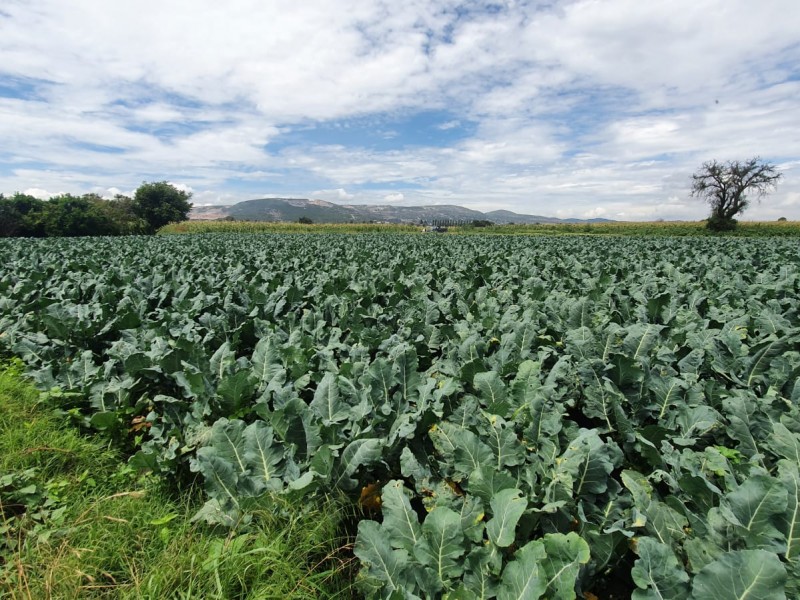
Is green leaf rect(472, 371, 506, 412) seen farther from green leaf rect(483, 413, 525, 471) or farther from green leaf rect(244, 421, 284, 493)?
green leaf rect(244, 421, 284, 493)

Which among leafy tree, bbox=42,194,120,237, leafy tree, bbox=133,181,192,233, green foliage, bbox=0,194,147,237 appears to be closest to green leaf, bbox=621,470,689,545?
green foliage, bbox=0,194,147,237

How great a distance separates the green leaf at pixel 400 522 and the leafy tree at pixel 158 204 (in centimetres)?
9893

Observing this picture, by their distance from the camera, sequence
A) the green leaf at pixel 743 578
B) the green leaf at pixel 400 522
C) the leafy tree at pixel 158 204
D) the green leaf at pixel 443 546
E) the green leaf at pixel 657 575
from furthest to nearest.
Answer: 1. the leafy tree at pixel 158 204
2. the green leaf at pixel 400 522
3. the green leaf at pixel 443 546
4. the green leaf at pixel 657 575
5. the green leaf at pixel 743 578

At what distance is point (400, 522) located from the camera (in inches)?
79.0

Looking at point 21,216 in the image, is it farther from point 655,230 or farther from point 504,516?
point 655,230

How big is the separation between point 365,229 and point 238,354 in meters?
67.5

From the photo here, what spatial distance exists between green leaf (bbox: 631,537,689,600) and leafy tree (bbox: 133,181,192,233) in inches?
3930

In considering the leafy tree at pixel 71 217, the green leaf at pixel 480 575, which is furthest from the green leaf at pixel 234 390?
the leafy tree at pixel 71 217

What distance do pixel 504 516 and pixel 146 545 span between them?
2176 mm

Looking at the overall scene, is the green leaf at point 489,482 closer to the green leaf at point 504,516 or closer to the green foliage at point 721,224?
the green leaf at point 504,516

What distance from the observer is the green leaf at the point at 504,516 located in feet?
5.77

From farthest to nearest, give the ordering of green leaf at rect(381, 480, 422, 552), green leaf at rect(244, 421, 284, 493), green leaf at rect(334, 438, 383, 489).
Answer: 1. green leaf at rect(244, 421, 284, 493)
2. green leaf at rect(334, 438, 383, 489)
3. green leaf at rect(381, 480, 422, 552)

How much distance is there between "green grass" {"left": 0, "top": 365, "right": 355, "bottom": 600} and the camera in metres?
2.13

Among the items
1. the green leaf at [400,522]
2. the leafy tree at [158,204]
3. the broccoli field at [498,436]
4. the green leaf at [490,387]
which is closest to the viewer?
the broccoli field at [498,436]
